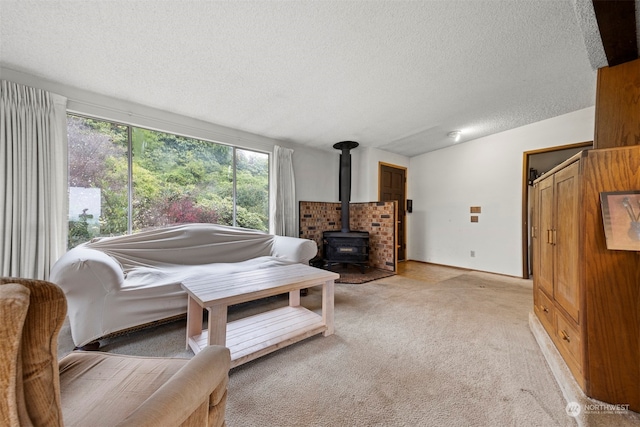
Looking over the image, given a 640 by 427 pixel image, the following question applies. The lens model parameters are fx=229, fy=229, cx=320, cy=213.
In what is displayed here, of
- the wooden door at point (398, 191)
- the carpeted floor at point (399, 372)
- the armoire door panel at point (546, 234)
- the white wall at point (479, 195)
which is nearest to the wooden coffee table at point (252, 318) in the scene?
the carpeted floor at point (399, 372)

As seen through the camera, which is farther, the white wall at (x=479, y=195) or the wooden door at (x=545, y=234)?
the white wall at (x=479, y=195)

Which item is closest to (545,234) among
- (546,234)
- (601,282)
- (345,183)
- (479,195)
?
(546,234)

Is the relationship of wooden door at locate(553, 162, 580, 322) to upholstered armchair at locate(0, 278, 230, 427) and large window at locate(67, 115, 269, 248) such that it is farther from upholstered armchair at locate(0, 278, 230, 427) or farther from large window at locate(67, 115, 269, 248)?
large window at locate(67, 115, 269, 248)

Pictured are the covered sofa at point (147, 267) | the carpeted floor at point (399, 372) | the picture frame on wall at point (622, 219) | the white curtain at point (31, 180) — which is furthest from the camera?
the white curtain at point (31, 180)

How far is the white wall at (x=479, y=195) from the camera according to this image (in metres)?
3.32

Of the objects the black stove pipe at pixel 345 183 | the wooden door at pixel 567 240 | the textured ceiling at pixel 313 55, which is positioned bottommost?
the wooden door at pixel 567 240

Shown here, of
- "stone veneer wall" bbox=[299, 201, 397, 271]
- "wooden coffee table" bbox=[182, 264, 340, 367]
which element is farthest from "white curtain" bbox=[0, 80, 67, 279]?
"stone veneer wall" bbox=[299, 201, 397, 271]

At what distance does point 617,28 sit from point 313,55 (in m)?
1.77

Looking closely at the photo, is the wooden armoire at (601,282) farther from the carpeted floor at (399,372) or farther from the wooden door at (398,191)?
the wooden door at (398,191)

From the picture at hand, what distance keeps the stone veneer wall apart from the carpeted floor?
1624mm

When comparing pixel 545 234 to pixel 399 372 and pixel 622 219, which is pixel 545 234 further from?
pixel 399 372

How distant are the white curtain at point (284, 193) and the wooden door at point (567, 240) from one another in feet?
10.2

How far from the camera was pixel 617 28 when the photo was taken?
3.97 ft

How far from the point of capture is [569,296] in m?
1.25
